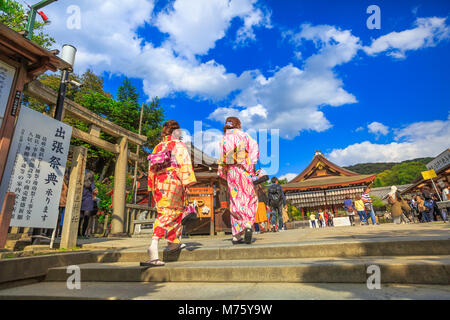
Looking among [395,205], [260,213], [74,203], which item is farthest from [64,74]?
[395,205]

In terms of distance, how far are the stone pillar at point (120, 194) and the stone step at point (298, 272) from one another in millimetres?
5104

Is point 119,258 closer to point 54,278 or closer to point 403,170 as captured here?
point 54,278

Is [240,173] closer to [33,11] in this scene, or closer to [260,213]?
[33,11]

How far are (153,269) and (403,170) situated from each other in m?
65.4

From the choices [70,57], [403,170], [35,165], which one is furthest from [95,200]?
[403,170]

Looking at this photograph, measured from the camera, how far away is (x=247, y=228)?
381 cm

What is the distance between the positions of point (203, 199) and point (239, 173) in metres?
6.00

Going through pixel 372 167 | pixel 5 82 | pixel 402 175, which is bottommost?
pixel 5 82

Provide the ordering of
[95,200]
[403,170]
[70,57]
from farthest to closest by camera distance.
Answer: [403,170], [95,200], [70,57]

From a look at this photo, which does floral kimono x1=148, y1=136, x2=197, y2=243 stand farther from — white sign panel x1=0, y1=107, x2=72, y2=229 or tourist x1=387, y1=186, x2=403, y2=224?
tourist x1=387, y1=186, x2=403, y2=224

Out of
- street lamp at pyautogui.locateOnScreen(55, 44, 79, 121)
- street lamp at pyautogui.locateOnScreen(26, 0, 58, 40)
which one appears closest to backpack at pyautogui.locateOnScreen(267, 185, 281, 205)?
street lamp at pyautogui.locateOnScreen(55, 44, 79, 121)

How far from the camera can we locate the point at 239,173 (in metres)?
4.18
